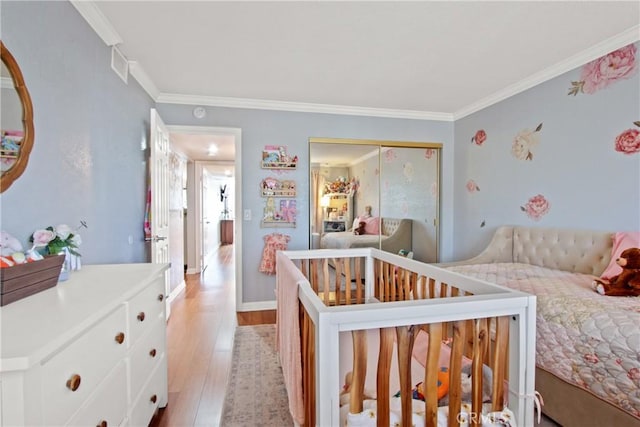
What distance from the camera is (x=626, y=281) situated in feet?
5.74

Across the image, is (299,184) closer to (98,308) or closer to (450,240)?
(450,240)

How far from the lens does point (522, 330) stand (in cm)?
103

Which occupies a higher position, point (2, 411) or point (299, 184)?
point (299, 184)

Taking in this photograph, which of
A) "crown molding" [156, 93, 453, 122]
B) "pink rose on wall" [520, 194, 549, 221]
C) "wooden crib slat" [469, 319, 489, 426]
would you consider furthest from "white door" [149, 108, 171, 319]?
"pink rose on wall" [520, 194, 549, 221]

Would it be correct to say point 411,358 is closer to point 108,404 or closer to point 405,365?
point 405,365

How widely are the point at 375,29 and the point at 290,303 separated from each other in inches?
71.8

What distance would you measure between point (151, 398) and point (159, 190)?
182cm

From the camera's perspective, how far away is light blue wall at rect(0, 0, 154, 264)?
1.30 metres

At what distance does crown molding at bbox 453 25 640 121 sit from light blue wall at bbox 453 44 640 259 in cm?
5

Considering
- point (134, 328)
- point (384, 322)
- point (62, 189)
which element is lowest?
point (134, 328)

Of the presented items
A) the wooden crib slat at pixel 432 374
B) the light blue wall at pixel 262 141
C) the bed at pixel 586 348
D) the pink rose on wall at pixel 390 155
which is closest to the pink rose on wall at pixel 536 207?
the bed at pixel 586 348

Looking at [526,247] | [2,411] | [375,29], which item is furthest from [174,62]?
[526,247]

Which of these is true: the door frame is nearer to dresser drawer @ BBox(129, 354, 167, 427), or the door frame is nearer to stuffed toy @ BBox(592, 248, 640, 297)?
dresser drawer @ BBox(129, 354, 167, 427)

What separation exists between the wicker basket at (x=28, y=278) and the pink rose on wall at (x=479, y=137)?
12.4 feet
